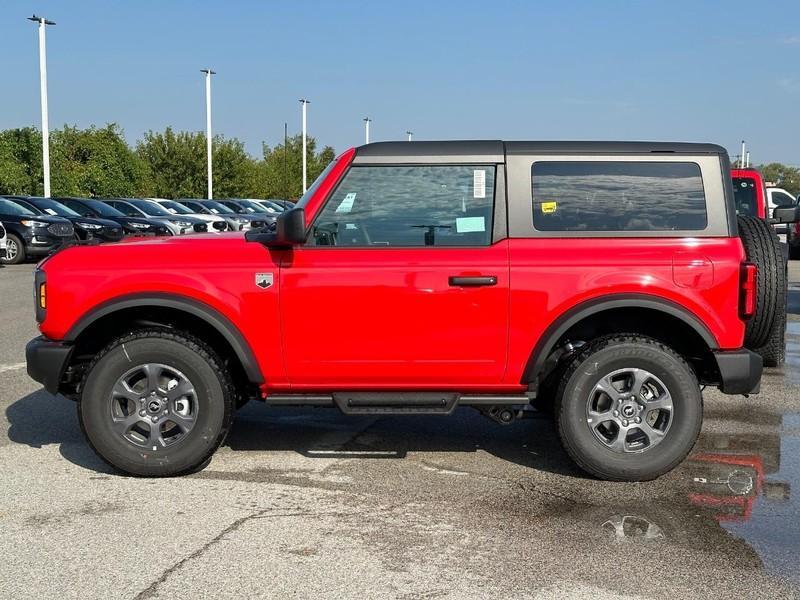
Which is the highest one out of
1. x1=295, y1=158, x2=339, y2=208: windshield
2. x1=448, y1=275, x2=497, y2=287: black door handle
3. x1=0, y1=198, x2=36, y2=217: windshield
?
x1=0, y1=198, x2=36, y2=217: windshield

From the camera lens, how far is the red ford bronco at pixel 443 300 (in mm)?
5188

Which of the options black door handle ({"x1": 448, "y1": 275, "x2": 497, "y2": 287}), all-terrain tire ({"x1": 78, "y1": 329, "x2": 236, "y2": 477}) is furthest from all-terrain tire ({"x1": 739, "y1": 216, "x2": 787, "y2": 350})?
all-terrain tire ({"x1": 78, "y1": 329, "x2": 236, "y2": 477})

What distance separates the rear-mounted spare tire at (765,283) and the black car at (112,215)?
2052 cm

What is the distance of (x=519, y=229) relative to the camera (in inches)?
207

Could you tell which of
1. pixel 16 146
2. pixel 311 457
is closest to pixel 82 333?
pixel 311 457

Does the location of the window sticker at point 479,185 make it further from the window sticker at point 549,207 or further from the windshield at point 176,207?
the windshield at point 176,207

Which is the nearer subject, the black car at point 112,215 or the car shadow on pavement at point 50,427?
the car shadow on pavement at point 50,427

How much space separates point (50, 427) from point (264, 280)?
2264 mm

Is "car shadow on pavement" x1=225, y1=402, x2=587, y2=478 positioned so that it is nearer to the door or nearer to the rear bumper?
the door

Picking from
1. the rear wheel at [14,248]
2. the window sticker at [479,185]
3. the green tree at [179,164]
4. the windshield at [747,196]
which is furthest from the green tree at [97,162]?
the window sticker at [479,185]

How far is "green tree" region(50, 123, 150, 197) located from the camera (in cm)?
5050

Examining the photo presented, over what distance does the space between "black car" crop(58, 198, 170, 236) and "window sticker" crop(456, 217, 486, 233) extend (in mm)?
20329

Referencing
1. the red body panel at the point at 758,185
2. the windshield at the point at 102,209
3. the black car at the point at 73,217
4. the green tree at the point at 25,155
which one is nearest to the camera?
the red body panel at the point at 758,185

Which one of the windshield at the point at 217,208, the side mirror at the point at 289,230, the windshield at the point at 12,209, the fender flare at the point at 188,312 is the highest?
the windshield at the point at 217,208
